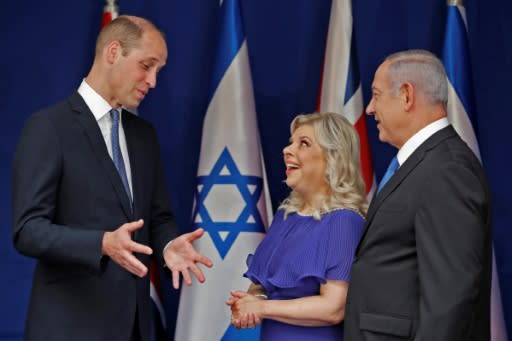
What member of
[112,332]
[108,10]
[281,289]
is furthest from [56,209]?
[108,10]

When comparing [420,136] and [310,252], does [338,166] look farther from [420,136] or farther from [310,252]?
[420,136]

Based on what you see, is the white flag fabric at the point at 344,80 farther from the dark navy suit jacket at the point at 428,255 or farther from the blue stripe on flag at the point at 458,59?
the dark navy suit jacket at the point at 428,255

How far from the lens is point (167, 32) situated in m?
4.25

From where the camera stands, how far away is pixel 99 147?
2.63 m

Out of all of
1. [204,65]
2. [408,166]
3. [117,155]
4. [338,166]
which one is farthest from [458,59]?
[117,155]

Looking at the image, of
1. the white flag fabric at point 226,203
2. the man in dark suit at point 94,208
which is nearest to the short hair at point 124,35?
the man in dark suit at point 94,208

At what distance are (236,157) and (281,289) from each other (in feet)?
3.36

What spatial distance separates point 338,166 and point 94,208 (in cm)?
80

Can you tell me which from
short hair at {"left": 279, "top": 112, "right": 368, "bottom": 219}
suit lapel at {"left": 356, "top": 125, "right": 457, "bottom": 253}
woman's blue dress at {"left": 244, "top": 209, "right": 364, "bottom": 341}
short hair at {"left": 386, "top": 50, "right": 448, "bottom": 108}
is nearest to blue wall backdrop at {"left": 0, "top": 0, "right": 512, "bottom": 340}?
short hair at {"left": 279, "top": 112, "right": 368, "bottom": 219}

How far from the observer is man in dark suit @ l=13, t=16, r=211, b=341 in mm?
2420

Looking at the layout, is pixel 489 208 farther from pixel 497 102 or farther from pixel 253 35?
pixel 253 35

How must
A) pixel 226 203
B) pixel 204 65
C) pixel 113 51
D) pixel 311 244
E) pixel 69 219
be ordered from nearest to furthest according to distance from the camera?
pixel 69 219, pixel 311 244, pixel 113 51, pixel 226 203, pixel 204 65

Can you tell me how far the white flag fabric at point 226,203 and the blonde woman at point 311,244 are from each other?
62cm

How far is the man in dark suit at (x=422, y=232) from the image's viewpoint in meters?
2.07
